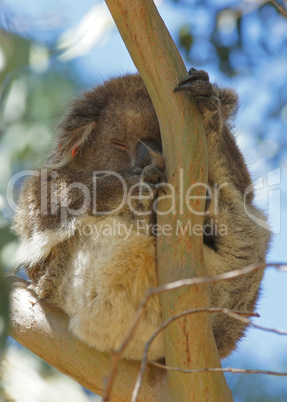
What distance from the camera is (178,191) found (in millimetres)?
2193

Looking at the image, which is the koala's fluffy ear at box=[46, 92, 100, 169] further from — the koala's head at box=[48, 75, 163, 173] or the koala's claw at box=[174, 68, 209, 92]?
the koala's claw at box=[174, 68, 209, 92]

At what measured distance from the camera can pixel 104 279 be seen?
98.5 inches

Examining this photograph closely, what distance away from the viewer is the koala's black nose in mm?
2852

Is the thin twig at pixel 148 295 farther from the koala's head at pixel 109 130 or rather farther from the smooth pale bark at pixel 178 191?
the koala's head at pixel 109 130

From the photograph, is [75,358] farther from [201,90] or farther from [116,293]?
[201,90]

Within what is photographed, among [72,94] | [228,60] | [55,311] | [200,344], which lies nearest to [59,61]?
[72,94]

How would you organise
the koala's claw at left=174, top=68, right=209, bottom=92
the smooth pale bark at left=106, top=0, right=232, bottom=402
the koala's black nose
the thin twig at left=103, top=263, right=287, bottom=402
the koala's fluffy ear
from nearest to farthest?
the thin twig at left=103, top=263, right=287, bottom=402, the smooth pale bark at left=106, top=0, right=232, bottom=402, the koala's claw at left=174, top=68, right=209, bottom=92, the koala's black nose, the koala's fluffy ear

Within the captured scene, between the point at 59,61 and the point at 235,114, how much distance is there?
173 cm

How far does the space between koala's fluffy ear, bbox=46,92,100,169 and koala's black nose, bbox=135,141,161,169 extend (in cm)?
42

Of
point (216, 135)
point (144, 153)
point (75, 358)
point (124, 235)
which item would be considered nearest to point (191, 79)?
point (216, 135)

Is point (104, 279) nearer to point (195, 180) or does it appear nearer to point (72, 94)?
point (195, 180)

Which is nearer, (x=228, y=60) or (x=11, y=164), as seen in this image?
(x=11, y=164)

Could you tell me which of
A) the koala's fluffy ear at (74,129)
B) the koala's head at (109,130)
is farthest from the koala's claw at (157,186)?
the koala's fluffy ear at (74,129)

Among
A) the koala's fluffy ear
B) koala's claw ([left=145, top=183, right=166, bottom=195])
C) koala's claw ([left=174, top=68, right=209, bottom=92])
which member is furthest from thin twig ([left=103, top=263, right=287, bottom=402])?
the koala's fluffy ear
